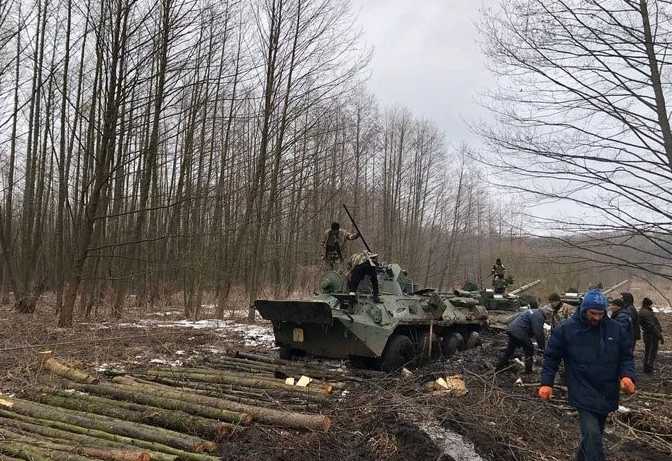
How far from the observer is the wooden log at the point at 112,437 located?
5273 millimetres

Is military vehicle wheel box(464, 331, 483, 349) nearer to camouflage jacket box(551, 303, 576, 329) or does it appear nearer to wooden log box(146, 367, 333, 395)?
camouflage jacket box(551, 303, 576, 329)

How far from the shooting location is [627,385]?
465cm

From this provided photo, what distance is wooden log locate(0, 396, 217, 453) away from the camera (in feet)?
18.2

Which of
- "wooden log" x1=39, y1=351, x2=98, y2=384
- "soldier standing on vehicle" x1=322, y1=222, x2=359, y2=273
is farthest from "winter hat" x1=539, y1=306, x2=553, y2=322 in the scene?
"wooden log" x1=39, y1=351, x2=98, y2=384

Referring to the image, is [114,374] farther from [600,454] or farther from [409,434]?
[600,454]

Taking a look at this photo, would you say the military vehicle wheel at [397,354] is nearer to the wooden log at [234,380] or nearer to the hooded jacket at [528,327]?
the hooded jacket at [528,327]

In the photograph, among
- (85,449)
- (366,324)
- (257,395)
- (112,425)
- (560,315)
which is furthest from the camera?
(560,315)

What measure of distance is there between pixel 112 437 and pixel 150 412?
0.73 meters

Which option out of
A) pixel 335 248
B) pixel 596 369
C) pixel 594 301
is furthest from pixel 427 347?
pixel 594 301

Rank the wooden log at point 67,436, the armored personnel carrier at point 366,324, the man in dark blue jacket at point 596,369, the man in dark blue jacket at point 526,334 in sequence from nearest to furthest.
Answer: the man in dark blue jacket at point 596,369 < the wooden log at point 67,436 < the armored personnel carrier at point 366,324 < the man in dark blue jacket at point 526,334

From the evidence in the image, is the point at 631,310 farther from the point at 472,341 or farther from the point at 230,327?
the point at 230,327

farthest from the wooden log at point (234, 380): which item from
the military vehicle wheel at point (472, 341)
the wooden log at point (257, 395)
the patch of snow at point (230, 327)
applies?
the military vehicle wheel at point (472, 341)

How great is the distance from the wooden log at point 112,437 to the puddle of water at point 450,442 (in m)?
2.39

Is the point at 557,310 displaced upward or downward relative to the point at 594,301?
downward
